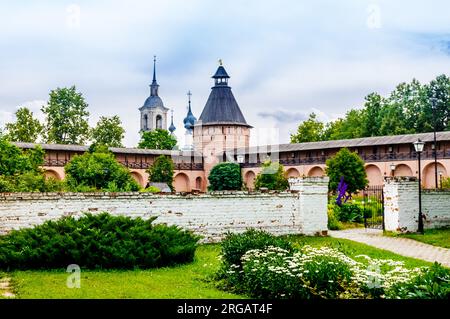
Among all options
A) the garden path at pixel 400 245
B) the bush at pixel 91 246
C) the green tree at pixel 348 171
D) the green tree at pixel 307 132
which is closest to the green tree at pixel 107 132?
the green tree at pixel 307 132

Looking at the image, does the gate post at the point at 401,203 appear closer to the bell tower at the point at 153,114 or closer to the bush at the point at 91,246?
the bush at the point at 91,246

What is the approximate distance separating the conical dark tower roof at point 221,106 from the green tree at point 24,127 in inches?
577

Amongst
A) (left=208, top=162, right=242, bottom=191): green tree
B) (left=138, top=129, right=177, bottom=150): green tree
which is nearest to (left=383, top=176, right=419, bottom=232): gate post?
(left=208, top=162, right=242, bottom=191): green tree

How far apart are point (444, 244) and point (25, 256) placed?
828cm

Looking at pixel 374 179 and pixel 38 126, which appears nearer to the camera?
pixel 374 179

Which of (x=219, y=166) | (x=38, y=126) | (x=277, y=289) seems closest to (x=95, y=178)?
(x=219, y=166)

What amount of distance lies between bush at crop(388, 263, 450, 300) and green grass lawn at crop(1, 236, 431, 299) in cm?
200

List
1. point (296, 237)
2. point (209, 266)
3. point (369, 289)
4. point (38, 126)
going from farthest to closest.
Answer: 1. point (38, 126)
2. point (296, 237)
3. point (209, 266)
4. point (369, 289)

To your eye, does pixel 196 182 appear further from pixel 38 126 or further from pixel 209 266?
pixel 209 266

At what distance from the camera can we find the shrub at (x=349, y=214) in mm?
18194

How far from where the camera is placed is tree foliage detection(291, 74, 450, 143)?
154ft

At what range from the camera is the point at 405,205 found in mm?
14398

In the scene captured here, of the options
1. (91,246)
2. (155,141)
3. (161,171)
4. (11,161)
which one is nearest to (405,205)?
(91,246)

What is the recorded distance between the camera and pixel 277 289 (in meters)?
6.53
